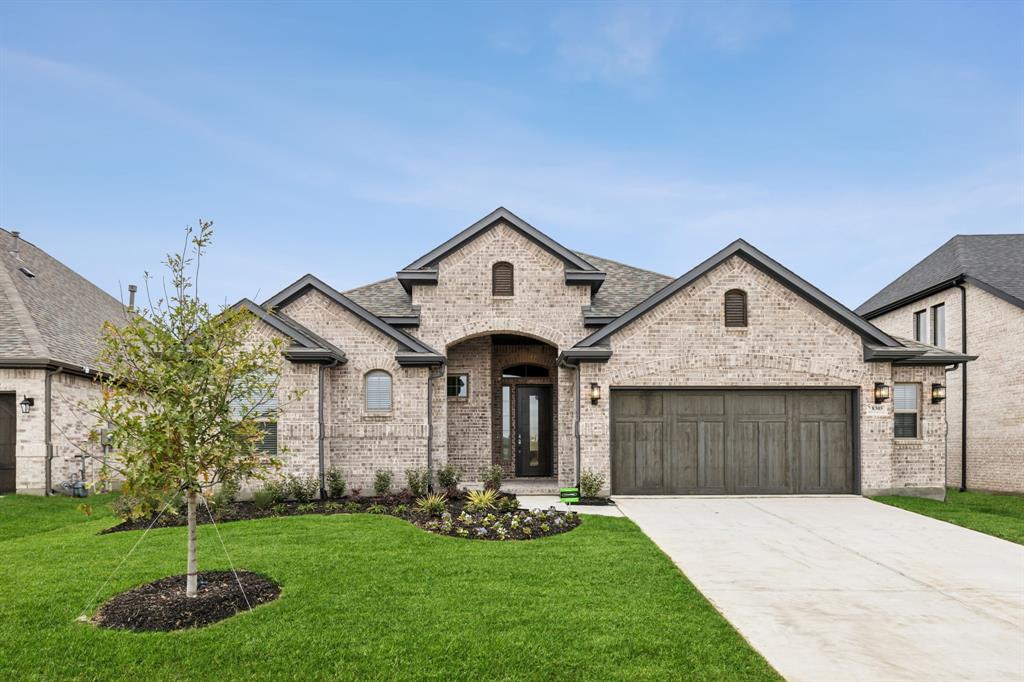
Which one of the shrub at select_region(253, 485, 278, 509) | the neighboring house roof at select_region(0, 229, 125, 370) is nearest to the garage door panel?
the shrub at select_region(253, 485, 278, 509)

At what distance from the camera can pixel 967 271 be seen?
1664cm

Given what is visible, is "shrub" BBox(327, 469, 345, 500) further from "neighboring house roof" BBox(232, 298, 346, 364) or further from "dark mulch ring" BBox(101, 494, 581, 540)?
"neighboring house roof" BBox(232, 298, 346, 364)

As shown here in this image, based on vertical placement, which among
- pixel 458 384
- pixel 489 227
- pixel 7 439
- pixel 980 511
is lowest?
pixel 980 511

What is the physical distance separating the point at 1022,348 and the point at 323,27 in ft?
67.1

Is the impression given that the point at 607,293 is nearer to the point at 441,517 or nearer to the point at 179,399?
the point at 441,517

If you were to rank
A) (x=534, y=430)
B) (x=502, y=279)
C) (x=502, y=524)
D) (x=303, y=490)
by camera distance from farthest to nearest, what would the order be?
1. (x=534, y=430)
2. (x=502, y=279)
3. (x=303, y=490)
4. (x=502, y=524)

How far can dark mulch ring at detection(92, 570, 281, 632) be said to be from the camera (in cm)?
531

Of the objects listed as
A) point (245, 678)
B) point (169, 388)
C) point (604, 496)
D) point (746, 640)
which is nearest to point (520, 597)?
point (746, 640)

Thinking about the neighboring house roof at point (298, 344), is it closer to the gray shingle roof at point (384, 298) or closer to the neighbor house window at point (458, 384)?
the gray shingle roof at point (384, 298)

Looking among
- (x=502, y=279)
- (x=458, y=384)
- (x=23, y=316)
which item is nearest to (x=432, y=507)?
(x=458, y=384)

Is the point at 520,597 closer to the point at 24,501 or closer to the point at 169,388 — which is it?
the point at 169,388

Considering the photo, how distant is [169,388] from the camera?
5.54 m

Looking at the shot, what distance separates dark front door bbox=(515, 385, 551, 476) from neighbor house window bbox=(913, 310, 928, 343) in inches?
506

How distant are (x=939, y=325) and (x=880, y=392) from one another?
7.51 m
